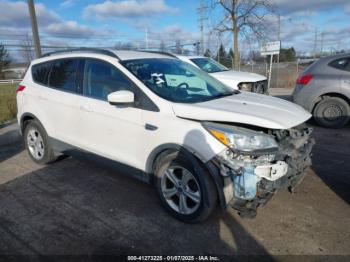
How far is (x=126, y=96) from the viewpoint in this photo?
331 centimetres

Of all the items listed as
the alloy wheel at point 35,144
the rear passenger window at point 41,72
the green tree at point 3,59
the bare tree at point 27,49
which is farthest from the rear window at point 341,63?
the green tree at point 3,59

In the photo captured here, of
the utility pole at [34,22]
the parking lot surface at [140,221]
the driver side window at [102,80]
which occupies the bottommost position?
the parking lot surface at [140,221]

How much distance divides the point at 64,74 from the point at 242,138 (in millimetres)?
2916

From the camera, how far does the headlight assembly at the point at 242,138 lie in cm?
284

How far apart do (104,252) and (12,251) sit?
891 mm

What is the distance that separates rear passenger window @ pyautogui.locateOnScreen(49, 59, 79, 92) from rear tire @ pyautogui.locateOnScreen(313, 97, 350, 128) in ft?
18.2

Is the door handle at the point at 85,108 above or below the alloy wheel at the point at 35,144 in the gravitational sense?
above

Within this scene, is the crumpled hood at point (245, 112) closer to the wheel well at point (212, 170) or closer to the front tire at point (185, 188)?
the wheel well at point (212, 170)

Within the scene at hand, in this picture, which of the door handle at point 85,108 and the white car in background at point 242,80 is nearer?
the door handle at point 85,108

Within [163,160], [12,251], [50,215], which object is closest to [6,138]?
[50,215]

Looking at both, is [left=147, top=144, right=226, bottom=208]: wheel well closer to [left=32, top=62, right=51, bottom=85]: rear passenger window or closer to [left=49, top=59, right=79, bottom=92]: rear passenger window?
[left=49, top=59, right=79, bottom=92]: rear passenger window

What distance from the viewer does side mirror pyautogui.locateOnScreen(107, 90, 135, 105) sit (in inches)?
129

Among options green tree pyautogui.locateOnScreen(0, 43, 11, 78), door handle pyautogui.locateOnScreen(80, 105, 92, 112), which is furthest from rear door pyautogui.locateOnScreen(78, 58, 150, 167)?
green tree pyautogui.locateOnScreen(0, 43, 11, 78)

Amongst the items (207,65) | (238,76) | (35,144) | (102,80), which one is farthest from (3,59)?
(102,80)
